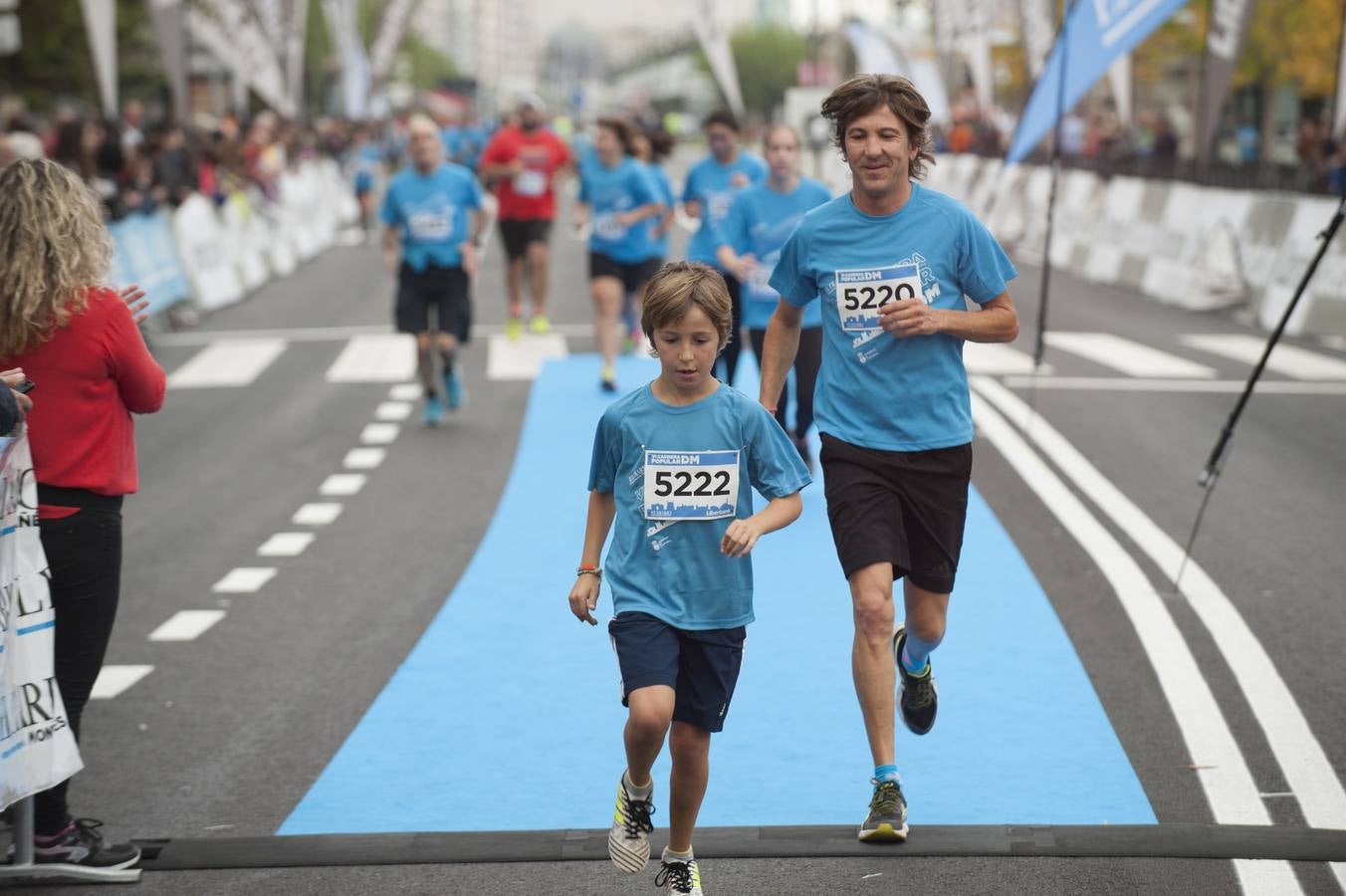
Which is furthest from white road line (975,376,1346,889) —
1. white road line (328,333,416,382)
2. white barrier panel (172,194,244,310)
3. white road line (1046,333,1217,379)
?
white barrier panel (172,194,244,310)

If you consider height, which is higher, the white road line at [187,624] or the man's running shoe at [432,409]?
the white road line at [187,624]

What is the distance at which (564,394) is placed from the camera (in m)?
14.4

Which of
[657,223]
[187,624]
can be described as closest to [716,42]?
[657,223]

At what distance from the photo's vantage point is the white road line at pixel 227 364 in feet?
50.6

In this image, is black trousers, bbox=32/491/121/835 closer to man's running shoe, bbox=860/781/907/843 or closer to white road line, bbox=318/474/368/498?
man's running shoe, bbox=860/781/907/843

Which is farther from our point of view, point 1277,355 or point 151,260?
point 151,260

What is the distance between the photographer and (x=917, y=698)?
5688 mm

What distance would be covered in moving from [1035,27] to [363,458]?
20.9 metres

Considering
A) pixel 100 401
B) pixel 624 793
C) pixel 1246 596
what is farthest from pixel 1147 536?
pixel 100 401

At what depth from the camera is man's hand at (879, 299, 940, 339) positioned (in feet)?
16.5

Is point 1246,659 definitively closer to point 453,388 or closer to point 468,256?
point 468,256

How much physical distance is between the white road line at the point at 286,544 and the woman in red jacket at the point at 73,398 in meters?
4.23

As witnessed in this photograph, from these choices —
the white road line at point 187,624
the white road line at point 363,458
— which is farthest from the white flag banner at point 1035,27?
the white road line at point 187,624

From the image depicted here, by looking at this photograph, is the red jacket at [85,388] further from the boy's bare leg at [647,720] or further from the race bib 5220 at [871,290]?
the race bib 5220 at [871,290]
